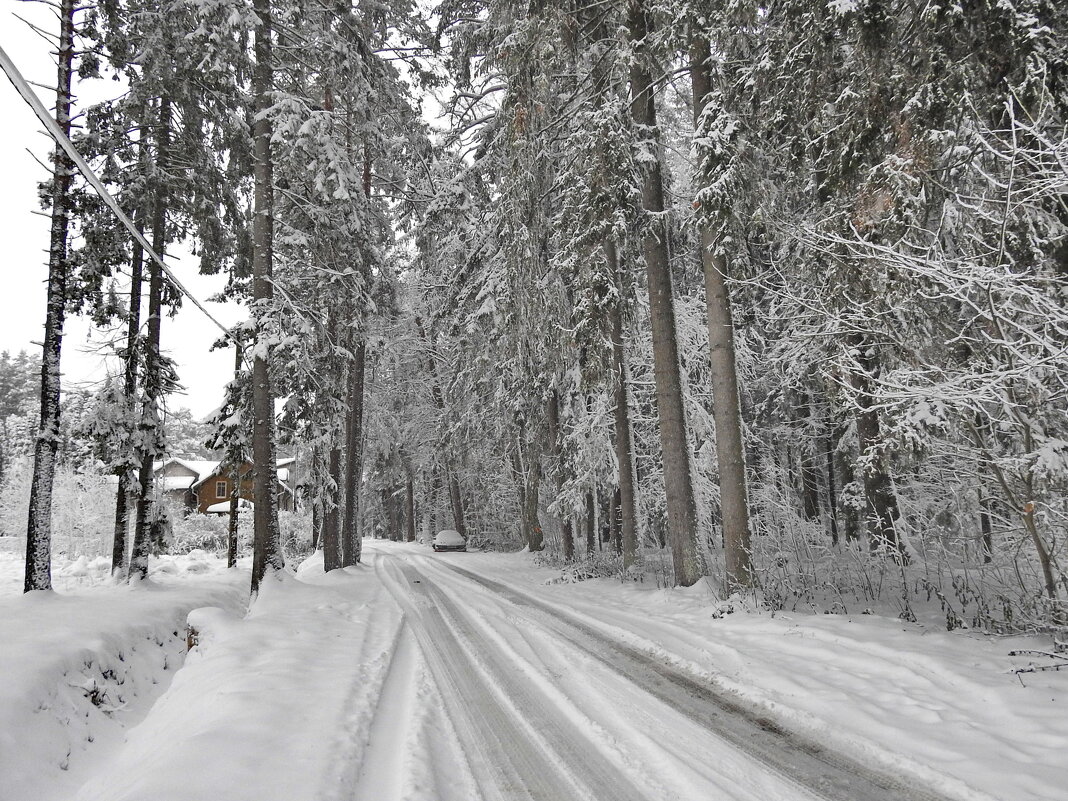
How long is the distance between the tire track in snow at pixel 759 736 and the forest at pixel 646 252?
2.47 metres

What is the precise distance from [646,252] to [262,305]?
7231mm

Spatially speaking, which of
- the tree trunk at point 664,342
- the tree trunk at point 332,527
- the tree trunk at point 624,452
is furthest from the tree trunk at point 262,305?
the tree trunk at point 624,452

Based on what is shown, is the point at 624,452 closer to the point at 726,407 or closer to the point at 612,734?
the point at 726,407

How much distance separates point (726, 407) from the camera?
26.1 ft

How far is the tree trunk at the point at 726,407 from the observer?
775 centimetres

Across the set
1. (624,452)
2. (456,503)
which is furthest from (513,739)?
(456,503)

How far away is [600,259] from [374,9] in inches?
414

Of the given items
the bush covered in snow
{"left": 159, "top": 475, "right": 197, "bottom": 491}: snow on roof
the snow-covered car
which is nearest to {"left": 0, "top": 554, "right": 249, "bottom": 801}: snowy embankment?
the snow-covered car

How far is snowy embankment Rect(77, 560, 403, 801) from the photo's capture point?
3.07 meters

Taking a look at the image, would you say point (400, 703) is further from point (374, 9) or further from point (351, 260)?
point (374, 9)

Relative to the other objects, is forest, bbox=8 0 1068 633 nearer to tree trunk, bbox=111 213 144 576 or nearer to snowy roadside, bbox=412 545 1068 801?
tree trunk, bbox=111 213 144 576

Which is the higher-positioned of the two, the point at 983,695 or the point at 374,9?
the point at 374,9

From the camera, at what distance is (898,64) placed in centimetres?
548

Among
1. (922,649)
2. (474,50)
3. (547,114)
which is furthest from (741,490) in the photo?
(474,50)
